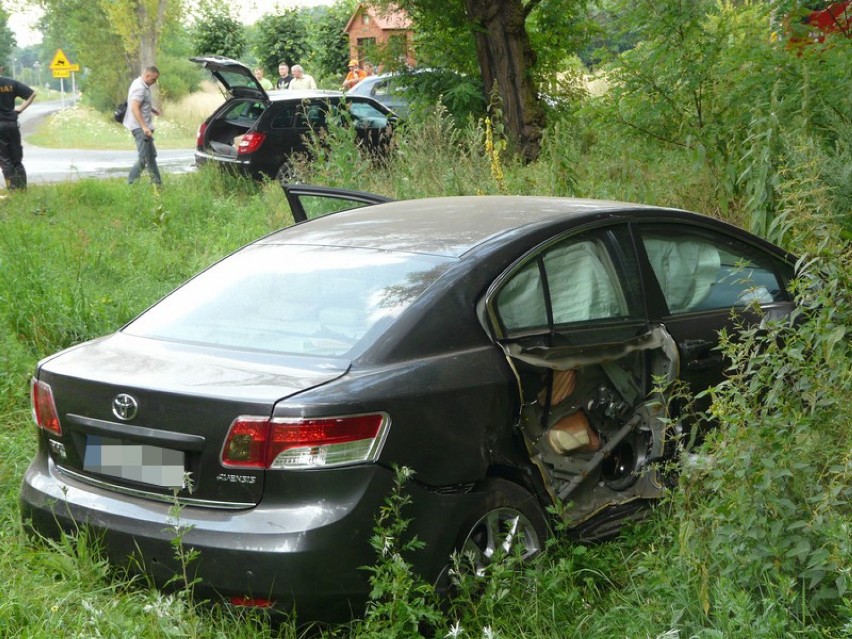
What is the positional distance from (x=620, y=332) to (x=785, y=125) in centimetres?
390

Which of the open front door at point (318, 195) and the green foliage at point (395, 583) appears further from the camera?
the open front door at point (318, 195)

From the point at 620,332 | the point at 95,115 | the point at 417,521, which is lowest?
the point at 95,115

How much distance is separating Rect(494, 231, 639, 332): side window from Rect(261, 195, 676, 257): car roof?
0.45ft

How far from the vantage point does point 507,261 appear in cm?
442

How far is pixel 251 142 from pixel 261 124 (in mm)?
295

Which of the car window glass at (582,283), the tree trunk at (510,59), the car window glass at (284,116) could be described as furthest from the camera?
the car window glass at (284,116)

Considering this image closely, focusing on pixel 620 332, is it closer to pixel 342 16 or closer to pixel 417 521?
pixel 417 521

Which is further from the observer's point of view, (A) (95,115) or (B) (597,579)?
(A) (95,115)

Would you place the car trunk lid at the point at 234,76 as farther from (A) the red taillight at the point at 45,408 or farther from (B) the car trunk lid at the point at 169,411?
(B) the car trunk lid at the point at 169,411

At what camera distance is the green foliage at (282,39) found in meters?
43.6

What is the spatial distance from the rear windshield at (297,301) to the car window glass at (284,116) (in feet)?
35.8

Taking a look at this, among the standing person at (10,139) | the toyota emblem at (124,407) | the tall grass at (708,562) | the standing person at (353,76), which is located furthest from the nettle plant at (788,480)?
the standing person at (353,76)

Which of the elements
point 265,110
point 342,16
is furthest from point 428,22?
point 342,16

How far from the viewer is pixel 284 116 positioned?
51.2 feet
